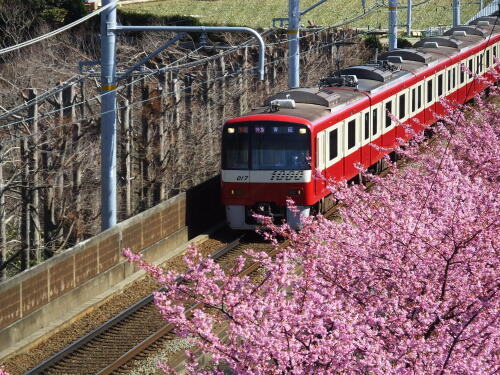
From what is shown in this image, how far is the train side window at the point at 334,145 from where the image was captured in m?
20.0

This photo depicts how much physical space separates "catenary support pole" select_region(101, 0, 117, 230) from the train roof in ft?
11.7

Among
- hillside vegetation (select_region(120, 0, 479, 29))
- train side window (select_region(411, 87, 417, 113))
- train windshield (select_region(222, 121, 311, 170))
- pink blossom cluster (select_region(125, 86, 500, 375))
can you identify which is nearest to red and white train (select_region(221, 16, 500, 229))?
train windshield (select_region(222, 121, 311, 170))

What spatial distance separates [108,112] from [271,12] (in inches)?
1918

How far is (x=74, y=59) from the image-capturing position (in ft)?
135

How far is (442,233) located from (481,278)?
1.01 m

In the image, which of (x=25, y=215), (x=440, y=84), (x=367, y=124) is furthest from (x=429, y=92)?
(x=25, y=215)

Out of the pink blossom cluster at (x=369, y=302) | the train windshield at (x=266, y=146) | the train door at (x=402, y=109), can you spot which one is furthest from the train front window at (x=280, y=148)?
the pink blossom cluster at (x=369, y=302)

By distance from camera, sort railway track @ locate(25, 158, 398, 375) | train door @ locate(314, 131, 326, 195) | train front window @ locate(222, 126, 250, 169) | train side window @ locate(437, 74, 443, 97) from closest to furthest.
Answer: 1. railway track @ locate(25, 158, 398, 375)
2. train door @ locate(314, 131, 326, 195)
3. train front window @ locate(222, 126, 250, 169)
4. train side window @ locate(437, 74, 443, 97)

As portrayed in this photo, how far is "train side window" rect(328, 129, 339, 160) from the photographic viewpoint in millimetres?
20031

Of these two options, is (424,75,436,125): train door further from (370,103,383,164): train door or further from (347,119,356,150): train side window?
(347,119,356,150): train side window

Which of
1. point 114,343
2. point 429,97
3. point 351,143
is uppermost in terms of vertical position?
point 351,143

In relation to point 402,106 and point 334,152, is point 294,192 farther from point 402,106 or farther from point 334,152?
point 402,106

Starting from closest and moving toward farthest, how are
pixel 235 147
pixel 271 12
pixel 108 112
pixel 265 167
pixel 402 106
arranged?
1. pixel 108 112
2. pixel 265 167
3. pixel 235 147
4. pixel 402 106
5. pixel 271 12

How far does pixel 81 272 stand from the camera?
16.3 meters
